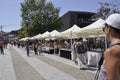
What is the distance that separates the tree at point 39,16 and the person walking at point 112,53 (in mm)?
55748

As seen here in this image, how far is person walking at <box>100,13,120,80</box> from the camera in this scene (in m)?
1.82

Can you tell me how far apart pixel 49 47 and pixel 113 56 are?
106 ft

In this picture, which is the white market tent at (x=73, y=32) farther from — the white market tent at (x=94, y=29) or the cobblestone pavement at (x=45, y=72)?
the cobblestone pavement at (x=45, y=72)

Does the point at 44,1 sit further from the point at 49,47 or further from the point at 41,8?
the point at 49,47

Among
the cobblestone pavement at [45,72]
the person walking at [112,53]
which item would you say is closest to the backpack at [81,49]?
the cobblestone pavement at [45,72]

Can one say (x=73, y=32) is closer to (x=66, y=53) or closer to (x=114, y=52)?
(x=66, y=53)

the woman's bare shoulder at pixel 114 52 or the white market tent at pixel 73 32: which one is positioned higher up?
the white market tent at pixel 73 32

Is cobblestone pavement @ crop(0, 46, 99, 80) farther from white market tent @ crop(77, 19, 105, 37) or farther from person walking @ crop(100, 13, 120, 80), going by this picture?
person walking @ crop(100, 13, 120, 80)

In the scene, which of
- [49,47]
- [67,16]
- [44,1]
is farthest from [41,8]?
[49,47]

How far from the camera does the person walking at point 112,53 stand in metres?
1.82

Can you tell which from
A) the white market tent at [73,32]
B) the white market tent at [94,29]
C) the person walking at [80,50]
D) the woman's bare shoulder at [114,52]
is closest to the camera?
the woman's bare shoulder at [114,52]

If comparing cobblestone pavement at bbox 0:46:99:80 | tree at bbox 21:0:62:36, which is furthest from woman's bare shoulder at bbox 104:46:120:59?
tree at bbox 21:0:62:36

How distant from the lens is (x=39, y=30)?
191ft

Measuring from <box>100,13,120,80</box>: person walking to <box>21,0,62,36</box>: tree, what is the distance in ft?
183
